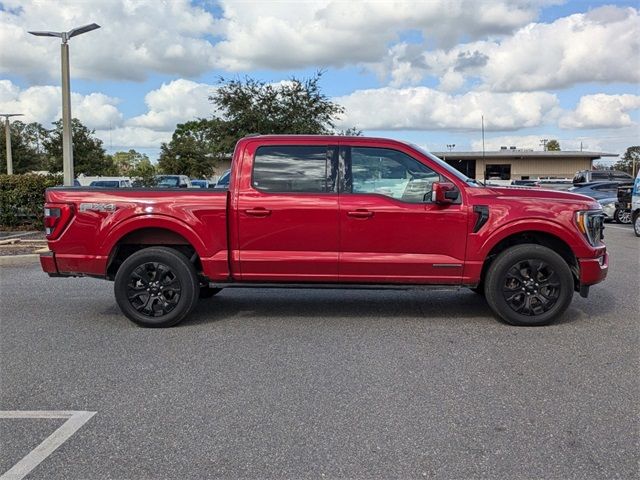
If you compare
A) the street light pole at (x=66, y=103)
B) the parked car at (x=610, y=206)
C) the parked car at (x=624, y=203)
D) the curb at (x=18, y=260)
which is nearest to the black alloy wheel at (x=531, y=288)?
the curb at (x=18, y=260)

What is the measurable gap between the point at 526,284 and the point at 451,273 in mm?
773

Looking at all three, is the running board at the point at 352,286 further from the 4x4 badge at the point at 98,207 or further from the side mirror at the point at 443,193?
the 4x4 badge at the point at 98,207

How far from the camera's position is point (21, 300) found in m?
7.62

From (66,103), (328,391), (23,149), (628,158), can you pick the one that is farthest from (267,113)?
(628,158)

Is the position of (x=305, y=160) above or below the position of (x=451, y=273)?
above

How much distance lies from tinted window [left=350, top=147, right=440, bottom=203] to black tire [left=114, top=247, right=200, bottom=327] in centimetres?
197

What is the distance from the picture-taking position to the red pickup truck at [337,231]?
19.6 feet

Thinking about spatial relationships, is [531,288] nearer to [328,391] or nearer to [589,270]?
[589,270]

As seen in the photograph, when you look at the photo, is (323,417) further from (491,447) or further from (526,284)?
(526,284)

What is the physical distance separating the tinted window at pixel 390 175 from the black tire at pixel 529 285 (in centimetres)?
108

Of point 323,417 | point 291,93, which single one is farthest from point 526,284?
point 291,93

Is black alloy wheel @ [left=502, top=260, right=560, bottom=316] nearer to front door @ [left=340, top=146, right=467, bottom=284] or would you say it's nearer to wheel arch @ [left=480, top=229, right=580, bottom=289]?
wheel arch @ [left=480, top=229, right=580, bottom=289]

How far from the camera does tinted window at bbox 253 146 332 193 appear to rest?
6.16 metres

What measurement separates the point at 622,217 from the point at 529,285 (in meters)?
16.5
